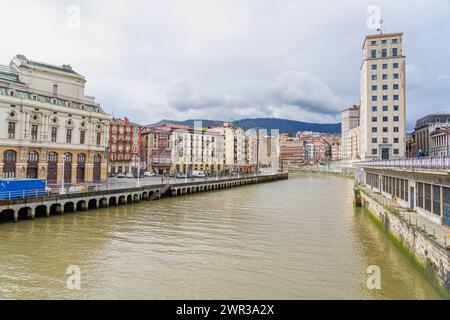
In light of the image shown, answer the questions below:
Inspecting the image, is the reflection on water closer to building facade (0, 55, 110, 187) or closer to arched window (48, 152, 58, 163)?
building facade (0, 55, 110, 187)

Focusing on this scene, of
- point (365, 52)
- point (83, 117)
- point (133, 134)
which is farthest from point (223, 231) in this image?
point (133, 134)

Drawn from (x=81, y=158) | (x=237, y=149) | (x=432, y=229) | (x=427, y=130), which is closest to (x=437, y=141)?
(x=427, y=130)

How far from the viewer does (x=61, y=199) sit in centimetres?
3388

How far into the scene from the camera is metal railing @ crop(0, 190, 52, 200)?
28734 millimetres

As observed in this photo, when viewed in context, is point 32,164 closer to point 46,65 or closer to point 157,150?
point 46,65

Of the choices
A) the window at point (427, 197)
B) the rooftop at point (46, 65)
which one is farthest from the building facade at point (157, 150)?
the window at point (427, 197)

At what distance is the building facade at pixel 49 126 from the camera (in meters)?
42.4

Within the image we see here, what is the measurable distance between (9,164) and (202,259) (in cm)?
3614

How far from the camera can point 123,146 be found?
308ft

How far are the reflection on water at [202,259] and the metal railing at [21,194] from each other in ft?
9.13

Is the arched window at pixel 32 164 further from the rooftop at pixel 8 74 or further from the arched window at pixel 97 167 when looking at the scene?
the rooftop at pixel 8 74

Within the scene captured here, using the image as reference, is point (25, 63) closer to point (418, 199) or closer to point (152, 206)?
point (152, 206)
